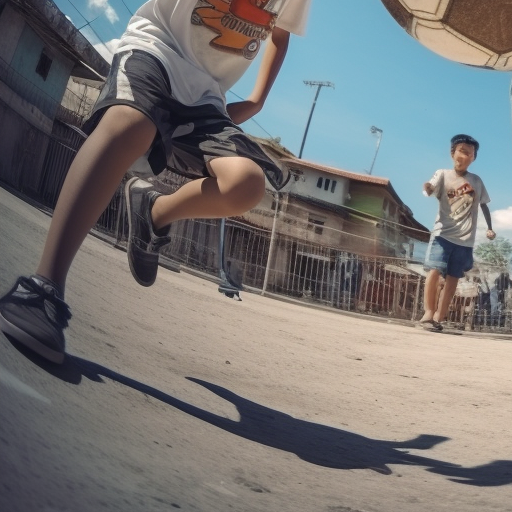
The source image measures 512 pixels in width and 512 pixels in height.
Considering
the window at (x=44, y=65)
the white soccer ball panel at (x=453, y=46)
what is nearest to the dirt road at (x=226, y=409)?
the window at (x=44, y=65)

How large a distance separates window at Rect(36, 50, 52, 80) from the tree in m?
0.54

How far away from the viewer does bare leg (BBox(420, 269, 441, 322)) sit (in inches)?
33.6

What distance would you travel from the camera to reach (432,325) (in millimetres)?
869

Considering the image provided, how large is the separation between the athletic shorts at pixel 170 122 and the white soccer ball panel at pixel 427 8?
0.91 feet

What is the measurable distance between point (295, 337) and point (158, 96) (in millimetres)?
299

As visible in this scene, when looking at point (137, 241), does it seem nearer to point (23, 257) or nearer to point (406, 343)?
point (23, 257)

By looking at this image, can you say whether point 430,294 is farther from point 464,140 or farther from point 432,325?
point 464,140

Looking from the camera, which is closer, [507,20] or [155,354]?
[155,354]

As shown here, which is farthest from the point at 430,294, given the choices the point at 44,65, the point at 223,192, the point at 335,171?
the point at 44,65

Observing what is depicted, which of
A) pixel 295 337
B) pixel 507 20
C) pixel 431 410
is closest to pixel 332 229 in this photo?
pixel 295 337

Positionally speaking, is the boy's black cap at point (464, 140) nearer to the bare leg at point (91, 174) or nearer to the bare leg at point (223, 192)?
A: the bare leg at point (223, 192)

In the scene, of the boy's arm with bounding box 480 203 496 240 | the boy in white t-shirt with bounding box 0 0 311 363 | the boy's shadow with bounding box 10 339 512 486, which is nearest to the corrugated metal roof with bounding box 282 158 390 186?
the boy in white t-shirt with bounding box 0 0 311 363

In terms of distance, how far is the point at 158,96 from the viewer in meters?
0.59

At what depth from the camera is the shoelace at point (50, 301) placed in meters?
0.55
